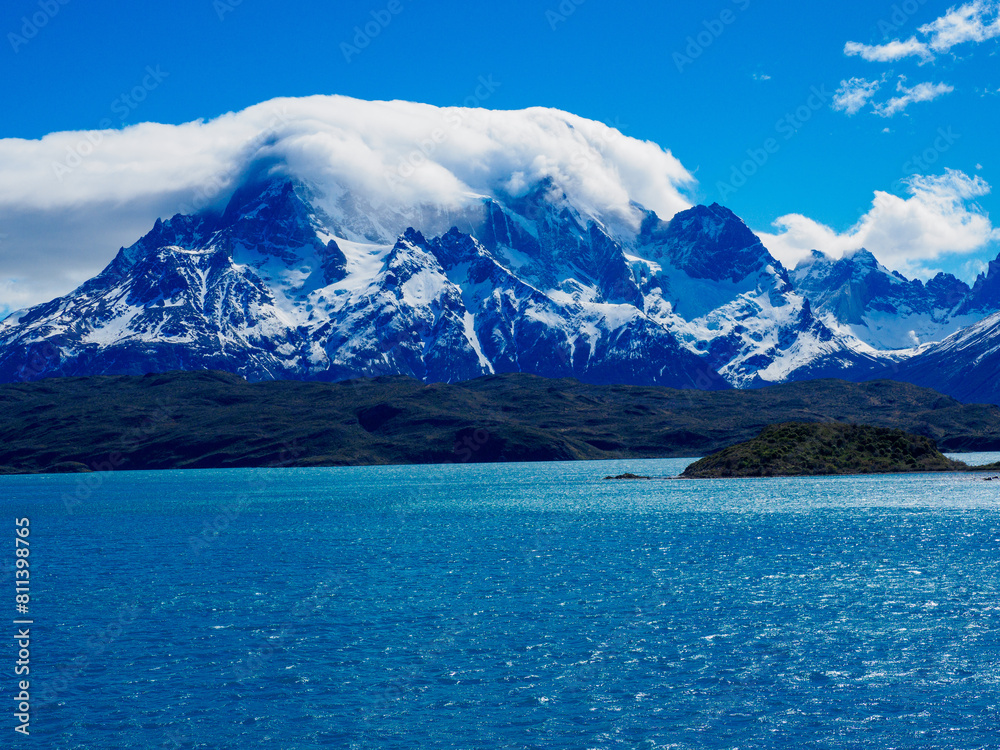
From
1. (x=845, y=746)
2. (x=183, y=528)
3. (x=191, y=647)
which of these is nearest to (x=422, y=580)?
(x=191, y=647)

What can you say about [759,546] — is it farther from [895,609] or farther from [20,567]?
[20,567]

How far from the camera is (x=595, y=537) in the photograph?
363 ft

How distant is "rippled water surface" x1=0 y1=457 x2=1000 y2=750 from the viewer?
130ft

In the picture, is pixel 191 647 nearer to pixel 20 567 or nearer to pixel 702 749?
pixel 702 749

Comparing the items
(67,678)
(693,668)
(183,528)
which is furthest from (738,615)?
(183,528)

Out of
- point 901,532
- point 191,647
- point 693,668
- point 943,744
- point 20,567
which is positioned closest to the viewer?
point 943,744

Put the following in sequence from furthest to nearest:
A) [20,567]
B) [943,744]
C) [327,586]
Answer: [20,567] → [327,586] → [943,744]

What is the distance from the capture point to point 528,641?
54.2m

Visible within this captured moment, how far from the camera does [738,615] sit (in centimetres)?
6003

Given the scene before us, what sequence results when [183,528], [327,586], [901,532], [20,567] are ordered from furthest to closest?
1. [183,528]
2. [901,532]
3. [20,567]
4. [327,586]

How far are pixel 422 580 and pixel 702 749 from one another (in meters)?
43.5

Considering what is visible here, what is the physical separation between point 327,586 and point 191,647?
21395 millimetres

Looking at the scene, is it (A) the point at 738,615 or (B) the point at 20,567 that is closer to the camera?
(A) the point at 738,615

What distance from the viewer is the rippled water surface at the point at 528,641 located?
39500 mm
